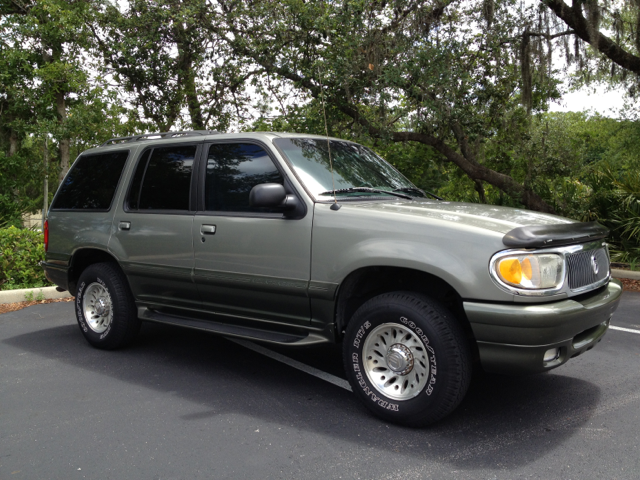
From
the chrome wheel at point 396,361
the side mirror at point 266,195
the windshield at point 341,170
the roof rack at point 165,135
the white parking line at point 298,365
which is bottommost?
the white parking line at point 298,365

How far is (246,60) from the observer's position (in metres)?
13.1

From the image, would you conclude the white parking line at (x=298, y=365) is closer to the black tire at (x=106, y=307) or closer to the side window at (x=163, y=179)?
the black tire at (x=106, y=307)

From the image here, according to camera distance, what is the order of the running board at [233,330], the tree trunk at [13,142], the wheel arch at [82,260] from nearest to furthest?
the running board at [233,330] < the wheel arch at [82,260] < the tree trunk at [13,142]

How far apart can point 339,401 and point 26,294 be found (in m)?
5.91

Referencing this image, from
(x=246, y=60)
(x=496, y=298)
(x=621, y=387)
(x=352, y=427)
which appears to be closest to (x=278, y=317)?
(x=352, y=427)

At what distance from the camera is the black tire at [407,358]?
12.0 ft

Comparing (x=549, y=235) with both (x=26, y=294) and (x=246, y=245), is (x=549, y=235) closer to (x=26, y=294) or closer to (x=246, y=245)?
(x=246, y=245)

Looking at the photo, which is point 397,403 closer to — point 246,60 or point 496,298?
point 496,298

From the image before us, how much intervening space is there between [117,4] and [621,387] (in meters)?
12.5

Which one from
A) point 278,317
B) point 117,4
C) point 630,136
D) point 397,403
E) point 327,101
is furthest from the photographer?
point 630,136

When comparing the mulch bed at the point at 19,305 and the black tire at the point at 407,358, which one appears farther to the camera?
the mulch bed at the point at 19,305

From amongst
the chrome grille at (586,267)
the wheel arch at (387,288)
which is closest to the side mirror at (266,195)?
the wheel arch at (387,288)

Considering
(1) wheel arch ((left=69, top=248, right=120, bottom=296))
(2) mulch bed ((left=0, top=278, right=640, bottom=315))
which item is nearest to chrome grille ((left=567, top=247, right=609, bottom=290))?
(1) wheel arch ((left=69, top=248, right=120, bottom=296))

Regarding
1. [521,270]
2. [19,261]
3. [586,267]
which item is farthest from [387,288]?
[19,261]
